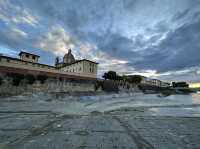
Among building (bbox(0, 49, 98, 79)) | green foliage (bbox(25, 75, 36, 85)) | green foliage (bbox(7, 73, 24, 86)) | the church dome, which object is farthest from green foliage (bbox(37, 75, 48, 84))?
the church dome

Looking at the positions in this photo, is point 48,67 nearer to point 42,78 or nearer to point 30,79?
point 42,78

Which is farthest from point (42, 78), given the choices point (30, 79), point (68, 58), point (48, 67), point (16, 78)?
point (68, 58)

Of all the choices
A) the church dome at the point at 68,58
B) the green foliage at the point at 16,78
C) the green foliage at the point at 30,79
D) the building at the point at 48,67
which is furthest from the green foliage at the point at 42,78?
the church dome at the point at 68,58

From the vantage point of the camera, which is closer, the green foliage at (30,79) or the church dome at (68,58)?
the green foliage at (30,79)

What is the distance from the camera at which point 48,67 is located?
5347cm

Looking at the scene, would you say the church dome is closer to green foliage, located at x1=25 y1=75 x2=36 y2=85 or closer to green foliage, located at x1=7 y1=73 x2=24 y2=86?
green foliage, located at x1=25 y1=75 x2=36 y2=85

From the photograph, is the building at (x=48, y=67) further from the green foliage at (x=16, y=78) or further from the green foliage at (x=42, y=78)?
the green foliage at (x=42, y=78)

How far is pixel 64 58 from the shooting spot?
79750mm

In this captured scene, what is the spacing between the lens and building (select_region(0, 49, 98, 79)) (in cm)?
2696

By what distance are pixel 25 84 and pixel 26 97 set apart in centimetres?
273

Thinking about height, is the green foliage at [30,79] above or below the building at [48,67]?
below

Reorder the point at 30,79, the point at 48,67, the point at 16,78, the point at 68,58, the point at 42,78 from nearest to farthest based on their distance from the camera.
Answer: the point at 16,78, the point at 30,79, the point at 42,78, the point at 48,67, the point at 68,58

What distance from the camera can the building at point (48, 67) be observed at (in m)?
27.0

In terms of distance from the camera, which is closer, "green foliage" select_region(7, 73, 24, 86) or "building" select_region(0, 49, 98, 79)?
"green foliage" select_region(7, 73, 24, 86)
